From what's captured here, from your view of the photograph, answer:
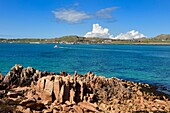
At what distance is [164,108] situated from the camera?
29047mm

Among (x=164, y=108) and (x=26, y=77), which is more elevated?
(x=26, y=77)

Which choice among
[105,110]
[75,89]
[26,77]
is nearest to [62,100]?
[75,89]

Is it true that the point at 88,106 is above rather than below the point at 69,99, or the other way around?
below

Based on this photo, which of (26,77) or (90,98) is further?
(26,77)

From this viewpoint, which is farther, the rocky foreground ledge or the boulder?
the boulder

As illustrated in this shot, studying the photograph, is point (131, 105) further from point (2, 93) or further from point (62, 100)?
point (2, 93)

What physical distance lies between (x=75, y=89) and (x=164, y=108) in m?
10.8

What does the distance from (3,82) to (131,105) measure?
1792 centimetres

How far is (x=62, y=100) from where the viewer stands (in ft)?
88.8

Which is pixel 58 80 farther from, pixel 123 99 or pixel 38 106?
pixel 123 99

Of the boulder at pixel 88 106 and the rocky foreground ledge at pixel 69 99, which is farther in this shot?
Result: the boulder at pixel 88 106

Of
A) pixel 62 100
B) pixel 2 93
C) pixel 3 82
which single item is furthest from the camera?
pixel 3 82

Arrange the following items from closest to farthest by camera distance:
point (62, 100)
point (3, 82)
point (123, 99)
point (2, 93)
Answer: point (62, 100)
point (2, 93)
point (123, 99)
point (3, 82)

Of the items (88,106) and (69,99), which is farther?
(69,99)
